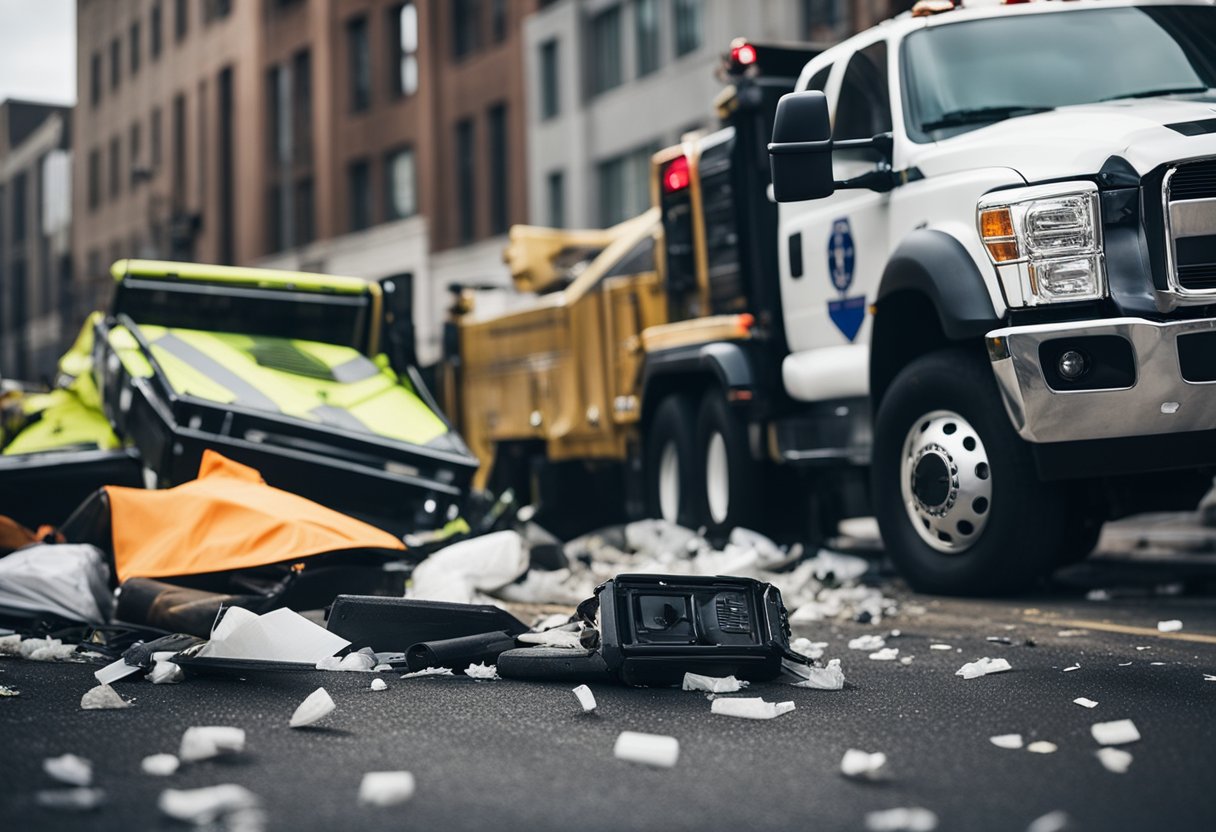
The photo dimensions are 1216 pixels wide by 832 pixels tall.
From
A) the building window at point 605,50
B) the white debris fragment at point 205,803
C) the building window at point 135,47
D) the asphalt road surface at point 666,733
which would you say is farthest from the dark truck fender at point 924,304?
the building window at point 135,47

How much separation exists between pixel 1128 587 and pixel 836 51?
302 centimetres

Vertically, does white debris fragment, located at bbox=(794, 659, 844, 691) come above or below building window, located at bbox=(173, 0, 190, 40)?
below

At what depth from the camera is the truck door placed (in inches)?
316

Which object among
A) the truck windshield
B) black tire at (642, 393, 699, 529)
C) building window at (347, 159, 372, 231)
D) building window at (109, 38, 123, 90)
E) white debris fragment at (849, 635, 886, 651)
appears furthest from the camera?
building window at (109, 38, 123, 90)

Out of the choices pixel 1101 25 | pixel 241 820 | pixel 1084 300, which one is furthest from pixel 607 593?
pixel 1101 25

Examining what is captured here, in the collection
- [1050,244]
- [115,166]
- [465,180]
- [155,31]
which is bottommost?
[1050,244]

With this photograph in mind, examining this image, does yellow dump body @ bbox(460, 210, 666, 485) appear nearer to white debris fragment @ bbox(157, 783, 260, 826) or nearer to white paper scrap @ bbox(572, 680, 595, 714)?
white paper scrap @ bbox(572, 680, 595, 714)

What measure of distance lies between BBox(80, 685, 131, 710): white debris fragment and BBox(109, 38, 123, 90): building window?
51.1m

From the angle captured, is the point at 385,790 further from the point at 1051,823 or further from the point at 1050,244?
the point at 1050,244

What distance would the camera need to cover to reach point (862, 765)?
3.70m

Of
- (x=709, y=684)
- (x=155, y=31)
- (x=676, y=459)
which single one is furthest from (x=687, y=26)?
(x=155, y=31)

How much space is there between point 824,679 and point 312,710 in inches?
62.1

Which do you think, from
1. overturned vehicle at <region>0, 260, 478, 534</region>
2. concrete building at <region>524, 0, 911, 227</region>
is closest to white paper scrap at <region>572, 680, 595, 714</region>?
overturned vehicle at <region>0, 260, 478, 534</region>

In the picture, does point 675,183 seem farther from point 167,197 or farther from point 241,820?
point 167,197
